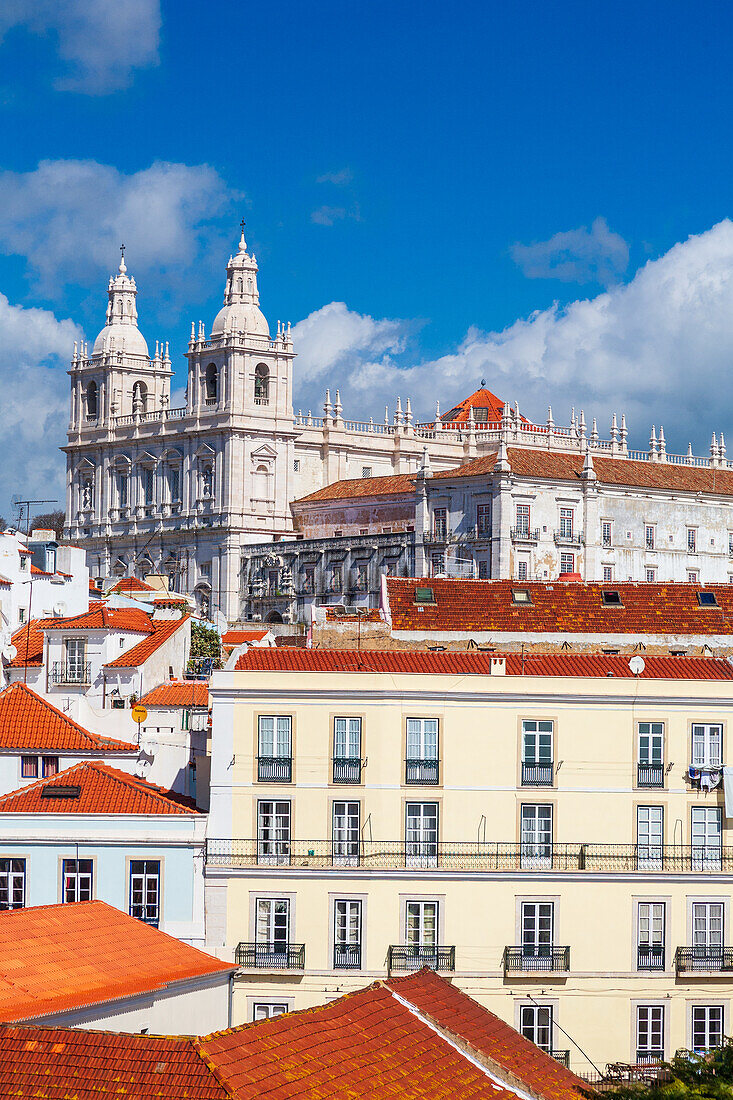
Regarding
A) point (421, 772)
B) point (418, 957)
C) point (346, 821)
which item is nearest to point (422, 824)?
point (421, 772)

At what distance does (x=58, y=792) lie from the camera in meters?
38.8

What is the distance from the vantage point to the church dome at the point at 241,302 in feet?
449

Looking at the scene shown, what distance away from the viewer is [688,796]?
38125 mm

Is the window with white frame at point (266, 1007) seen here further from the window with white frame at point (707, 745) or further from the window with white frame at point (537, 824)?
the window with white frame at point (707, 745)

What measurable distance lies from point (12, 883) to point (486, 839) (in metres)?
9.62

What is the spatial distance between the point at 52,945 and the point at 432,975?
6.98 m

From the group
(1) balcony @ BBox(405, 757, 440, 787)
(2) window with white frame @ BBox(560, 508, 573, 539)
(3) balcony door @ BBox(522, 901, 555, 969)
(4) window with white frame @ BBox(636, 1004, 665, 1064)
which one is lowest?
(4) window with white frame @ BBox(636, 1004, 665, 1064)

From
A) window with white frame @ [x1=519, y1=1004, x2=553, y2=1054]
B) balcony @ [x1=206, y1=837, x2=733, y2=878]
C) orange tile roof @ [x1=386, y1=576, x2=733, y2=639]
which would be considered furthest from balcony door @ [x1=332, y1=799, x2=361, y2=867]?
orange tile roof @ [x1=386, y1=576, x2=733, y2=639]

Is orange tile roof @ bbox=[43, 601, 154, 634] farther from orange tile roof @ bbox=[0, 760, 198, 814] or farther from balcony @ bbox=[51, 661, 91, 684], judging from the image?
orange tile roof @ bbox=[0, 760, 198, 814]

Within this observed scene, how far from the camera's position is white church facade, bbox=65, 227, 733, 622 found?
108 metres

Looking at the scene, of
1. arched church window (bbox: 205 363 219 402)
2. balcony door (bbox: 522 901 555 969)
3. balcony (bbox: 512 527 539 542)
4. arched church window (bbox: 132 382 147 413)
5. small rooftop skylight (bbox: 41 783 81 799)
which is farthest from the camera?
arched church window (bbox: 132 382 147 413)

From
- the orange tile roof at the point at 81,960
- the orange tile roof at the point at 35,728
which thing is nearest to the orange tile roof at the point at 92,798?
the orange tile roof at the point at 35,728

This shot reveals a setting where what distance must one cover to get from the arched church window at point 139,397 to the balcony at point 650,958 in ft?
387

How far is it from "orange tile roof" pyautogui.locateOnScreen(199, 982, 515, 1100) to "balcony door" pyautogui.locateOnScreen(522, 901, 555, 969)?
561 inches
